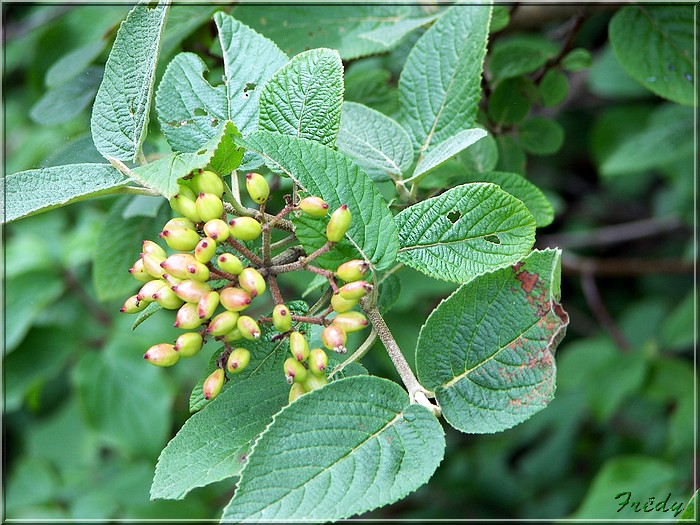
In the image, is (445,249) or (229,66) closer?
(445,249)

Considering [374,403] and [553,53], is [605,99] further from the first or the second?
[374,403]

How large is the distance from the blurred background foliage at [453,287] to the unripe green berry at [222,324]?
2.23 feet

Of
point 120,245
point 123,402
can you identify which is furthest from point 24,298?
point 120,245

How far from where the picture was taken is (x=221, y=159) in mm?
842

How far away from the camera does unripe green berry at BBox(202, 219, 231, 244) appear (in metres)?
0.77

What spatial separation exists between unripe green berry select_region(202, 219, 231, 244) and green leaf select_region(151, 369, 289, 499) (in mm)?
201

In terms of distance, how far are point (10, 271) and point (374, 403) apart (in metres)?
2.19

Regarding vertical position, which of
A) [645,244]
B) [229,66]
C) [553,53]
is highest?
[229,66]

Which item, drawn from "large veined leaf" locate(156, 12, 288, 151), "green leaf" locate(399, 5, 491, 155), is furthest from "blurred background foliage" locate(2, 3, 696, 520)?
"large veined leaf" locate(156, 12, 288, 151)

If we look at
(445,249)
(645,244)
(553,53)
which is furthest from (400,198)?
(645,244)

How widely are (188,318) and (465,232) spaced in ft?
1.19

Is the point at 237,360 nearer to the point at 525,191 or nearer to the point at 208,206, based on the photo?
the point at 208,206

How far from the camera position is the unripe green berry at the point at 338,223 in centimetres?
79

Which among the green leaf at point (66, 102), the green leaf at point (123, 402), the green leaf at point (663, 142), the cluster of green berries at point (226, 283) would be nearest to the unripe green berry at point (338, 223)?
the cluster of green berries at point (226, 283)
